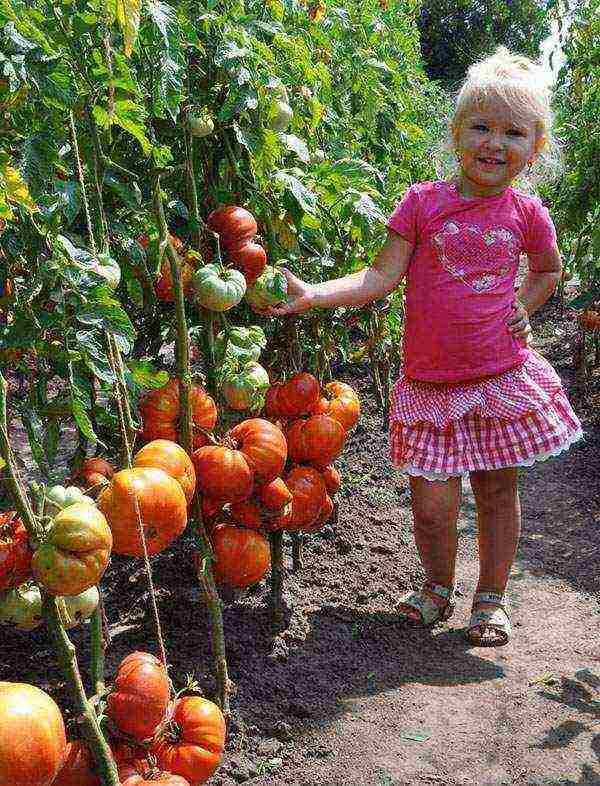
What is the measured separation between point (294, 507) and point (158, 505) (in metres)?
0.69

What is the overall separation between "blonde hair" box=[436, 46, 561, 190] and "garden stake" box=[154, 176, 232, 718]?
101 centimetres

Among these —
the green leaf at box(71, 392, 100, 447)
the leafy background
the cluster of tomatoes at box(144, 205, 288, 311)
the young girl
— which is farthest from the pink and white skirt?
the green leaf at box(71, 392, 100, 447)

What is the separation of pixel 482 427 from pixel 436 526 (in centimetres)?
31

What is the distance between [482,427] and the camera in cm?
256

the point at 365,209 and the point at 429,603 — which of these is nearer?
the point at 365,209

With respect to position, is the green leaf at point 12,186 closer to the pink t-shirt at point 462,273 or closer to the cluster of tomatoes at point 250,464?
the cluster of tomatoes at point 250,464

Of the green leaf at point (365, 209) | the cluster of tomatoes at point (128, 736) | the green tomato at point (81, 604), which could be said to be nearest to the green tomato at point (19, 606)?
the green tomato at point (81, 604)

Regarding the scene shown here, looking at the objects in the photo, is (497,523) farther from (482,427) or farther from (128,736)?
(128,736)

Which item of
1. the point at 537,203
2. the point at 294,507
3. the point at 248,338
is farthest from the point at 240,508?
the point at 537,203

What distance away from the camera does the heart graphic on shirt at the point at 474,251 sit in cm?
250

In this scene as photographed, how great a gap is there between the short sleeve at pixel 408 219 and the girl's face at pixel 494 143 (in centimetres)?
16

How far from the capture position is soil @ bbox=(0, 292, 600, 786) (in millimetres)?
2053

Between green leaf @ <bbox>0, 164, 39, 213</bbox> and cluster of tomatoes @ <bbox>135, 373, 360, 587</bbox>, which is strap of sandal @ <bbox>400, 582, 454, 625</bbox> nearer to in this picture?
cluster of tomatoes @ <bbox>135, 373, 360, 587</bbox>

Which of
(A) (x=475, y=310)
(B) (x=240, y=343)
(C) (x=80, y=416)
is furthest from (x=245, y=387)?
(A) (x=475, y=310)
